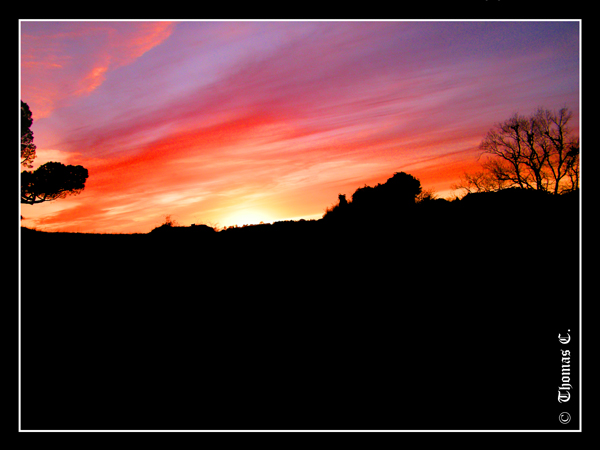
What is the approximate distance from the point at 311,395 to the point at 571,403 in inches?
189

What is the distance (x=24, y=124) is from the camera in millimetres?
14203

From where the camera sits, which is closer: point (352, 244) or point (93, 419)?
point (93, 419)

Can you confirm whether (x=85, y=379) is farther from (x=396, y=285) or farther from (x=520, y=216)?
(x=520, y=216)

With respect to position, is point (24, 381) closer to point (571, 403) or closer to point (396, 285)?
point (396, 285)

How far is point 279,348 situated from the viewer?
6.14 m

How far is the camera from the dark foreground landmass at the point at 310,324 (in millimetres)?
5008

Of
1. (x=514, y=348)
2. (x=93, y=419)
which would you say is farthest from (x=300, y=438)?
(x=514, y=348)

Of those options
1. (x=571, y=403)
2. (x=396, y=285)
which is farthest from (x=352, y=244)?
(x=571, y=403)

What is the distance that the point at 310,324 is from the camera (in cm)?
682

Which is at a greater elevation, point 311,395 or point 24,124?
point 24,124

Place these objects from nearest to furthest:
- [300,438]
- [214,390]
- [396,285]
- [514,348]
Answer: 1. [300,438]
2. [214,390]
3. [514,348]
4. [396,285]

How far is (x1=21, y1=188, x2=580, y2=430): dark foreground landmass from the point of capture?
5.01 meters

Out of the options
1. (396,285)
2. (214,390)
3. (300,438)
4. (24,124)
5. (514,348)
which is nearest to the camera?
(300,438)
